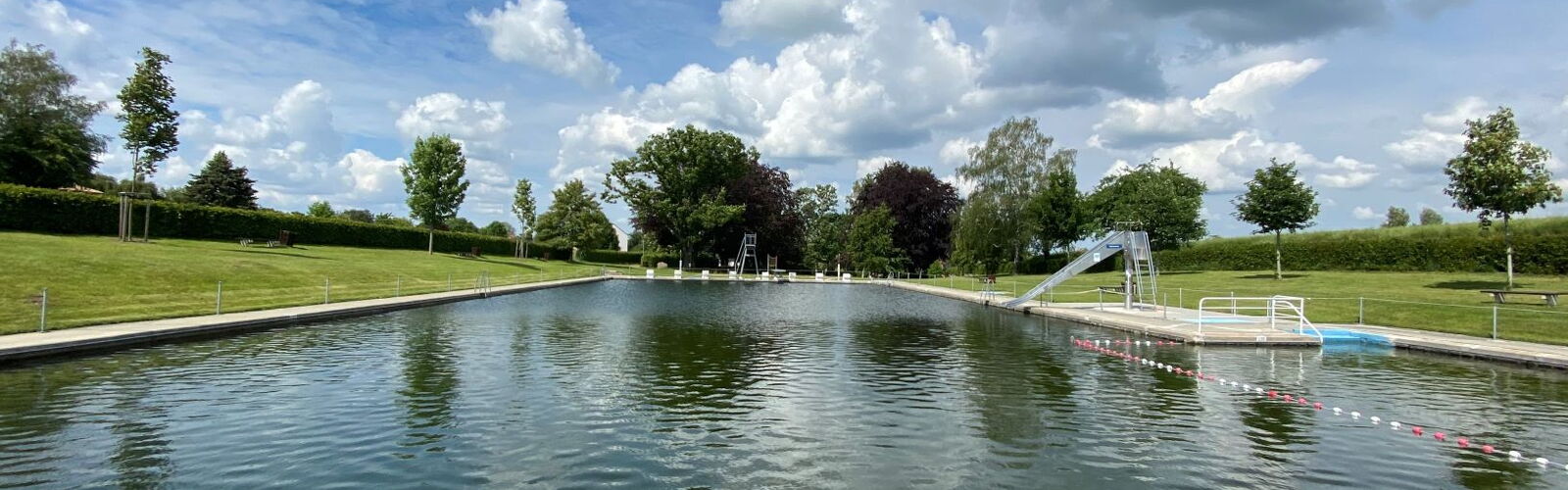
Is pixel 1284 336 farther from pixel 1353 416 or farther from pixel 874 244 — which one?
pixel 874 244

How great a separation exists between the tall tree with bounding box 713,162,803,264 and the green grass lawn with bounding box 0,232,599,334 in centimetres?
4088

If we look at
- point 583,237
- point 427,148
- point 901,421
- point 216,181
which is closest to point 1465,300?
point 901,421

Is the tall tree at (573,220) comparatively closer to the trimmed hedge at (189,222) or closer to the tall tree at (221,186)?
the trimmed hedge at (189,222)

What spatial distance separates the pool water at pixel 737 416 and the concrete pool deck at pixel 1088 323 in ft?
2.19

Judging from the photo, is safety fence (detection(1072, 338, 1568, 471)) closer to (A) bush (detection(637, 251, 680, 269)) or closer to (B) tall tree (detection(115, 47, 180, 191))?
(B) tall tree (detection(115, 47, 180, 191))

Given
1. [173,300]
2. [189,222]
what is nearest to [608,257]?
[189,222]

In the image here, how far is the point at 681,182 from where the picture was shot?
79.2 meters

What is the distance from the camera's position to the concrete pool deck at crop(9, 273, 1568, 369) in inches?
579

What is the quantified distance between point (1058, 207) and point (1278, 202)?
23.8m

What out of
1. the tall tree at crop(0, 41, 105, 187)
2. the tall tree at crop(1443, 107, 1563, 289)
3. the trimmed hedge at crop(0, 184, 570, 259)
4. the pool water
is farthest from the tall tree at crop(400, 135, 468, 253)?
the tall tree at crop(1443, 107, 1563, 289)

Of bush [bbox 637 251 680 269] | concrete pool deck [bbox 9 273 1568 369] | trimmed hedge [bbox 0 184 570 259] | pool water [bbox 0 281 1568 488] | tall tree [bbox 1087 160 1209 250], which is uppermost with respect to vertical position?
tall tree [bbox 1087 160 1209 250]

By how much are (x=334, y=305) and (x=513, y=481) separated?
66.1ft

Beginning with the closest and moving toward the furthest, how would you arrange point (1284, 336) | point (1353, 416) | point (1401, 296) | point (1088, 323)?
point (1353, 416) < point (1284, 336) < point (1088, 323) < point (1401, 296)

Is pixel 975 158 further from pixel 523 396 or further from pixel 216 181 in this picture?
pixel 216 181
